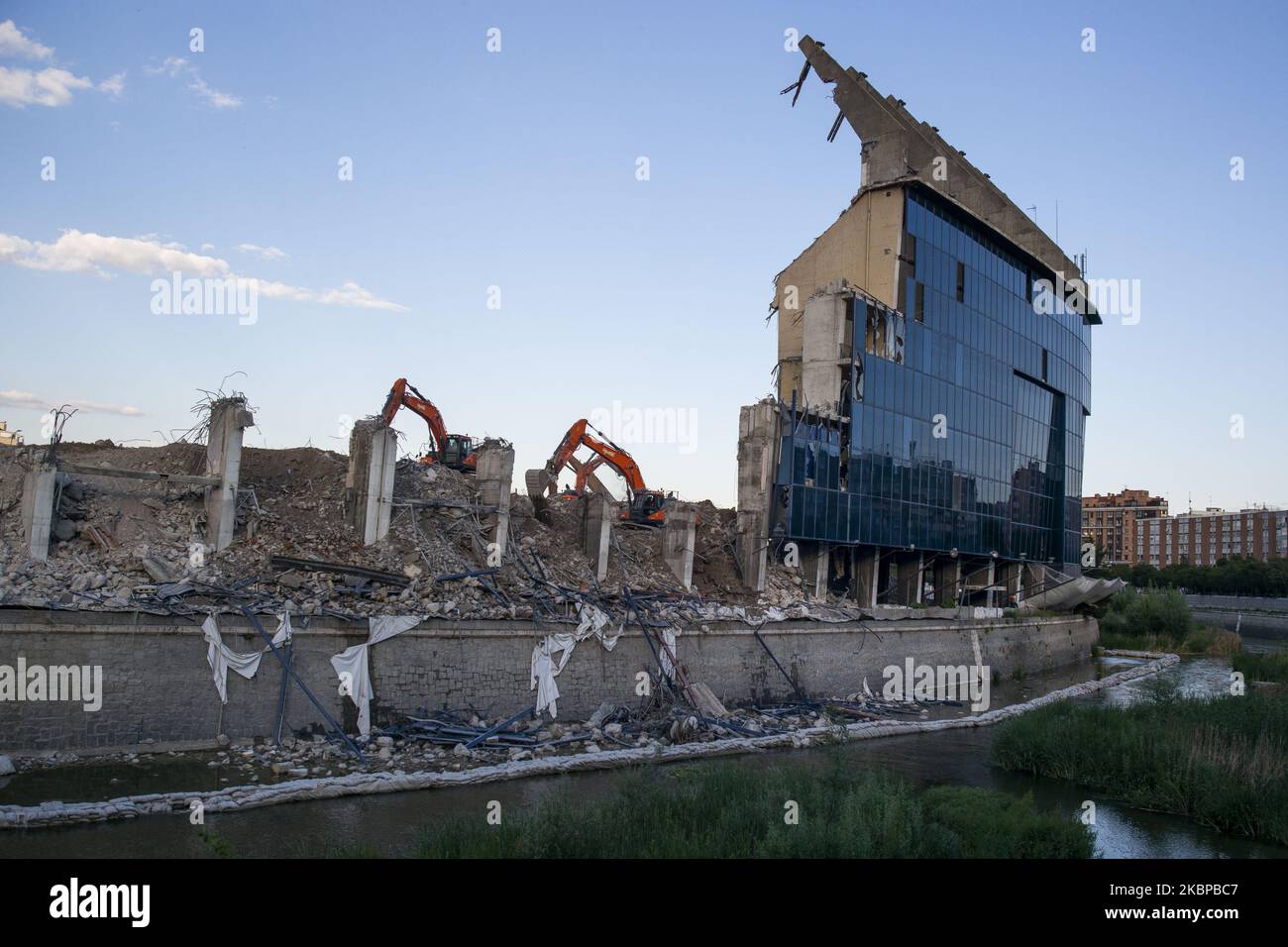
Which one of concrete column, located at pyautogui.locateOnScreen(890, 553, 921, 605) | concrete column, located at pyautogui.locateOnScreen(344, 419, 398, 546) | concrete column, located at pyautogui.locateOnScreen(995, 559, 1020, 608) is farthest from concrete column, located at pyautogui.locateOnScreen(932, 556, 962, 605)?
concrete column, located at pyautogui.locateOnScreen(344, 419, 398, 546)

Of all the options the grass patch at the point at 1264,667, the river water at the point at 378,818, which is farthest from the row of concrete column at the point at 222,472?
the grass patch at the point at 1264,667

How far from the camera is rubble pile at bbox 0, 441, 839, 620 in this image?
56.7ft

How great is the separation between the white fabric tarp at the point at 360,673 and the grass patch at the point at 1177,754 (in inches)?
510

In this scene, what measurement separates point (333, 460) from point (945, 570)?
29.7m

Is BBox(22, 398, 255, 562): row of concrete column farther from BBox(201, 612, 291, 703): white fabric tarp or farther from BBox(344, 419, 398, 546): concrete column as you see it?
BBox(201, 612, 291, 703): white fabric tarp

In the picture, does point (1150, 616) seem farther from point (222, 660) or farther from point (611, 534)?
point (222, 660)

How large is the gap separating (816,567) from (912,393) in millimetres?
9106

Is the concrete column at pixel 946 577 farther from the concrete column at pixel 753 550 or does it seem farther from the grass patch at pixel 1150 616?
the concrete column at pixel 753 550

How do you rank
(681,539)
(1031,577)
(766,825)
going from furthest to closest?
(1031,577)
(681,539)
(766,825)

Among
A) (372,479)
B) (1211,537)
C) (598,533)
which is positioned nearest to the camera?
(372,479)

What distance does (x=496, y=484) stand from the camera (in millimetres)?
23875

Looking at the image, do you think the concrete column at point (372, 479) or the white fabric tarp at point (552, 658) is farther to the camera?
the concrete column at point (372, 479)

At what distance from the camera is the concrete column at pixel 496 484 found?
23469 millimetres

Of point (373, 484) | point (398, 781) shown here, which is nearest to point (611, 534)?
point (373, 484)
